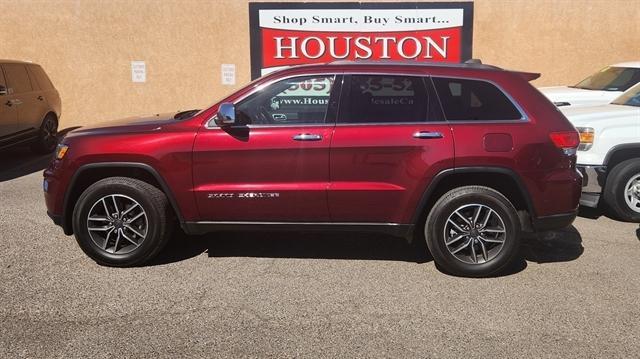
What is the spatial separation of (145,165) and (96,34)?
28.6 feet

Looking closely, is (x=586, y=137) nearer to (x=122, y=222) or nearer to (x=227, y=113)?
(x=227, y=113)

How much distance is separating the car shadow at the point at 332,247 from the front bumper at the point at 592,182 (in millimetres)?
588

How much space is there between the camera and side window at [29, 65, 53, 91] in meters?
10.6

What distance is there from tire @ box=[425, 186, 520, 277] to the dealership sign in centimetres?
780

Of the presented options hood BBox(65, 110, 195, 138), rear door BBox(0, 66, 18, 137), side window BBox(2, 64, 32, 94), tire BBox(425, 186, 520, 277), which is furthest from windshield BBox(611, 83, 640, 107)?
side window BBox(2, 64, 32, 94)

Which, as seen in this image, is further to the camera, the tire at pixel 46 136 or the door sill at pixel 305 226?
the tire at pixel 46 136

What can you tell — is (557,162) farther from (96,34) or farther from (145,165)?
(96,34)

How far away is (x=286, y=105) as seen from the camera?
495cm

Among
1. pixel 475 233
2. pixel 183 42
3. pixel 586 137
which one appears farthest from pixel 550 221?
pixel 183 42

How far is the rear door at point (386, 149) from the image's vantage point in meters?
4.64

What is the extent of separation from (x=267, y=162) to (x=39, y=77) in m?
7.89

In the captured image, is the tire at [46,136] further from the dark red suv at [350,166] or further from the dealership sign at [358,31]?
the dark red suv at [350,166]

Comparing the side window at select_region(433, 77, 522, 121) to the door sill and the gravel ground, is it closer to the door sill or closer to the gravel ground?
the door sill

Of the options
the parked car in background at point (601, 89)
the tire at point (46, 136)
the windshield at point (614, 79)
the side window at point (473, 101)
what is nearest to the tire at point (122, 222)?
the side window at point (473, 101)
